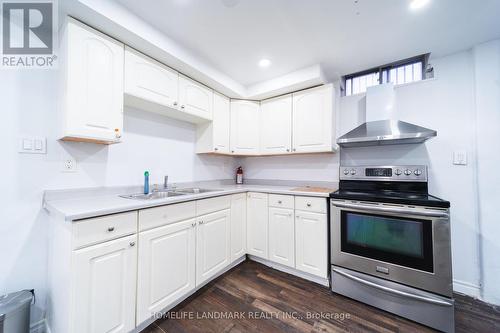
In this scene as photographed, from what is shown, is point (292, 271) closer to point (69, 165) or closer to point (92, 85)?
point (69, 165)

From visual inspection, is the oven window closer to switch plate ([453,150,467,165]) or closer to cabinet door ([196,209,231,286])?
switch plate ([453,150,467,165])

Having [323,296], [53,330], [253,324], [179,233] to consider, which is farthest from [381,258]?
[53,330]

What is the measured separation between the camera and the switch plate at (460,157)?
1778mm

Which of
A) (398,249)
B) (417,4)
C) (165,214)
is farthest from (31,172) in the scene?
(417,4)

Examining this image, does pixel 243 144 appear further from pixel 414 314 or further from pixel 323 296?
pixel 414 314

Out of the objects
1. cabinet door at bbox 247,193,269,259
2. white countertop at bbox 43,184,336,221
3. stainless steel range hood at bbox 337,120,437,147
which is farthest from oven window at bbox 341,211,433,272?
cabinet door at bbox 247,193,269,259

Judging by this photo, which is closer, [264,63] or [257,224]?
[264,63]

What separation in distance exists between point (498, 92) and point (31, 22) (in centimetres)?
381

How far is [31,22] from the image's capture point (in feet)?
4.30

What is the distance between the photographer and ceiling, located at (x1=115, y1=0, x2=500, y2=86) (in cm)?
134

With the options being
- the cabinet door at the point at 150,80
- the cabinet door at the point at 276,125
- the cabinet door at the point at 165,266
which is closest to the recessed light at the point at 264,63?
the cabinet door at the point at 276,125

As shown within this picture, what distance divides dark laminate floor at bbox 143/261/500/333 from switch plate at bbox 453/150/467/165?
4.12 ft

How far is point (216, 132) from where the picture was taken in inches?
93.7

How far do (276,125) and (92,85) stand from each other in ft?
6.39
